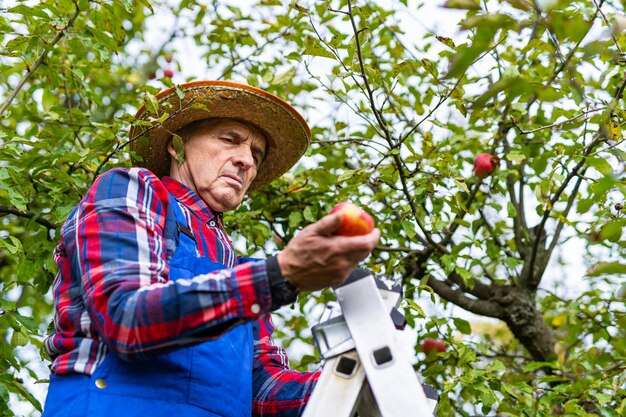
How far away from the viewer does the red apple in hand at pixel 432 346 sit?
3109 mm

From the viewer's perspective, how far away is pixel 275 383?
6.43 ft

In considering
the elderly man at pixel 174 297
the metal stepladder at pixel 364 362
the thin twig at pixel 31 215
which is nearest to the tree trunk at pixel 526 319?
the elderly man at pixel 174 297

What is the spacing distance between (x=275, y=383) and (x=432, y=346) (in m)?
1.31

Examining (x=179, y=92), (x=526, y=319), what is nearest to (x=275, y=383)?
(x=179, y=92)

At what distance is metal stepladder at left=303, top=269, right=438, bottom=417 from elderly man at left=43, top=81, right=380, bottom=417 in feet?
0.31

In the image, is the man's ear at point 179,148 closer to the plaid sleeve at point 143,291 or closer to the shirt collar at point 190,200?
the shirt collar at point 190,200

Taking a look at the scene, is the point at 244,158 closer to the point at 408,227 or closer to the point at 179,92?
the point at 179,92

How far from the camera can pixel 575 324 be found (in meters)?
3.26

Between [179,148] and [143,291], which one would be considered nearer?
[143,291]

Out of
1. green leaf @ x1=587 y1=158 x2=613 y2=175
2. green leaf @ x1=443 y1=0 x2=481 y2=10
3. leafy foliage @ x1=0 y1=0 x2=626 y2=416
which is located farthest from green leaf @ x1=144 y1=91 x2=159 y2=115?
green leaf @ x1=587 y1=158 x2=613 y2=175

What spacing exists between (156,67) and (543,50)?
311 cm

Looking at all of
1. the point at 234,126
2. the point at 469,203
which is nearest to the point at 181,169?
the point at 234,126

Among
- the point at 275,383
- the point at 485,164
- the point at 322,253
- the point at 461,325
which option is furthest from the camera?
the point at 485,164

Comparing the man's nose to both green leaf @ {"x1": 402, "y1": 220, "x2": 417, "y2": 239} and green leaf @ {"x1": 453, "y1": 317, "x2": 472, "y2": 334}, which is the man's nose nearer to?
green leaf @ {"x1": 402, "y1": 220, "x2": 417, "y2": 239}
